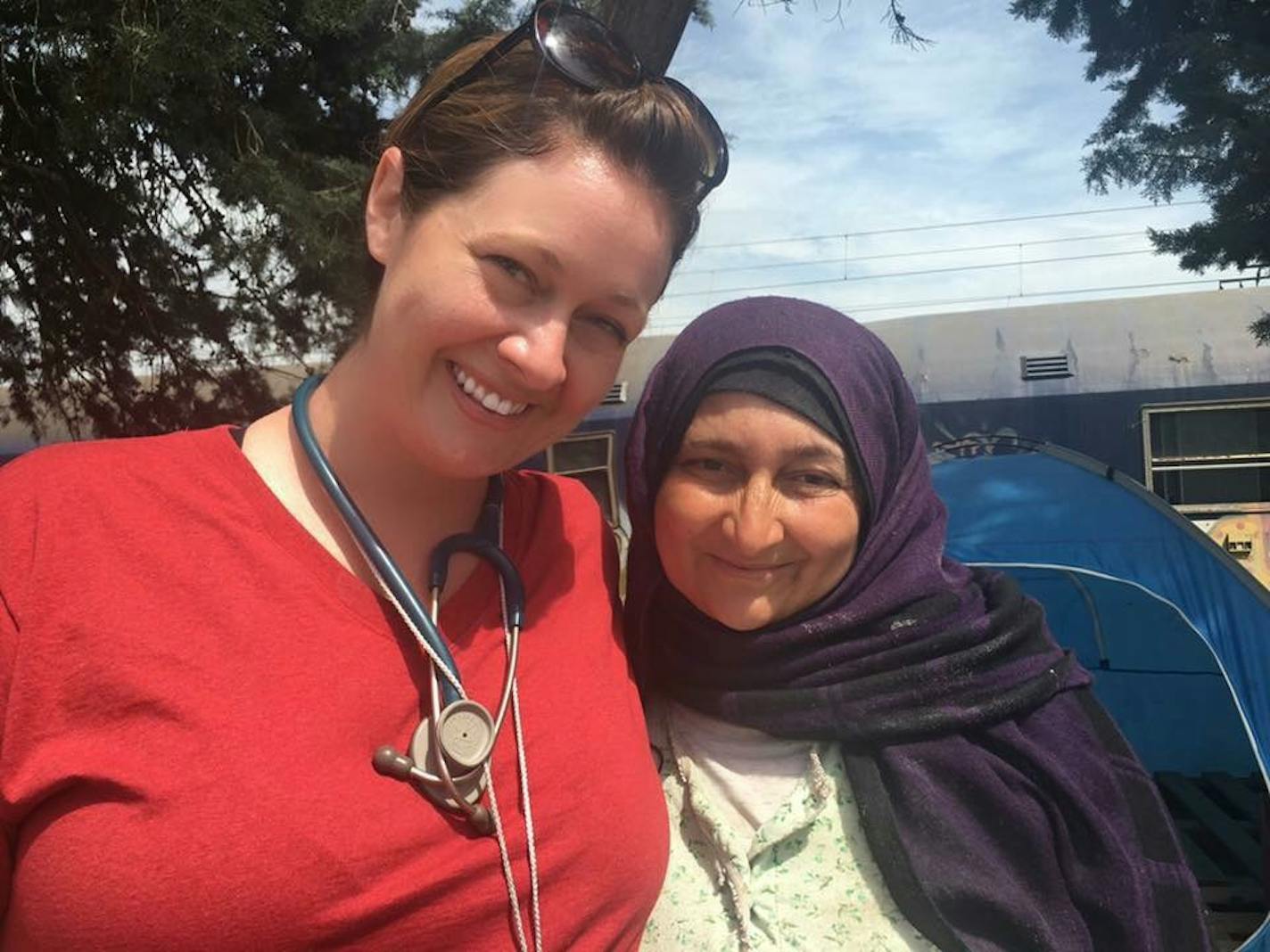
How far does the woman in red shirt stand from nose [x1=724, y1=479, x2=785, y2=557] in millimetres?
218

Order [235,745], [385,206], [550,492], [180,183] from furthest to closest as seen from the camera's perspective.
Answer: [180,183] → [550,492] → [385,206] → [235,745]

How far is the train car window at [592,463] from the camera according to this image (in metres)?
7.91

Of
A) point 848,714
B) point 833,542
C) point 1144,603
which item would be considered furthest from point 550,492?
point 1144,603

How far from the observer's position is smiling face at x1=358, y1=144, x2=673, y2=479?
121cm

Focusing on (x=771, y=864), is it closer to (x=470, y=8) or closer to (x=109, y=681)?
(x=109, y=681)

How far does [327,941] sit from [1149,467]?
9004mm

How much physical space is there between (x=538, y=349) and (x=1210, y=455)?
28.2ft

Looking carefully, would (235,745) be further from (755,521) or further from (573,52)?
A: (573,52)

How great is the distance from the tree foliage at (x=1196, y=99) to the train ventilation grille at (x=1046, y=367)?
4.97 meters

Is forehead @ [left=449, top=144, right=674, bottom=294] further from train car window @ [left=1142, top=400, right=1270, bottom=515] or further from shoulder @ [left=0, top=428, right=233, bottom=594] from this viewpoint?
train car window @ [left=1142, top=400, right=1270, bottom=515]

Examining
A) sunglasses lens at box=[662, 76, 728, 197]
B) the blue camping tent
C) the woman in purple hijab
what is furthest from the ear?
the blue camping tent

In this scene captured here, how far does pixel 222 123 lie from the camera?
3.90 metres

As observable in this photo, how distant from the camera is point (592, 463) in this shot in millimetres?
8578

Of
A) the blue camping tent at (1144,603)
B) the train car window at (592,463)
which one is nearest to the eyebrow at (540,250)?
the blue camping tent at (1144,603)
